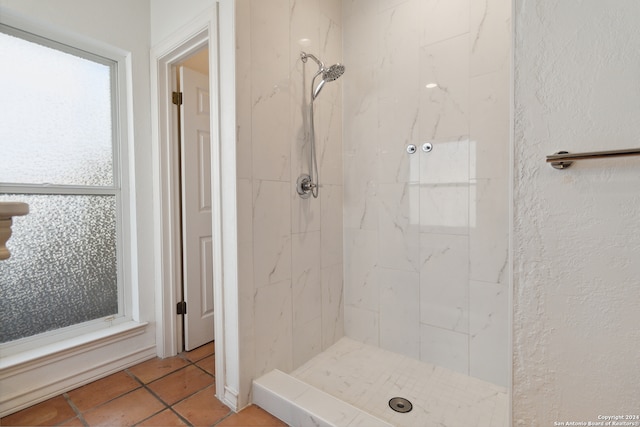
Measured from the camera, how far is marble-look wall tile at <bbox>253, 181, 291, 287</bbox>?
60.7 inches

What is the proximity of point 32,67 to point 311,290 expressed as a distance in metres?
1.99

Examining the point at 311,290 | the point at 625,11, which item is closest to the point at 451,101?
the point at 625,11

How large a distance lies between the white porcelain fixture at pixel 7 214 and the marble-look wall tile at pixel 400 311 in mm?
1744

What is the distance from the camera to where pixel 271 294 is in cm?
Answer: 162

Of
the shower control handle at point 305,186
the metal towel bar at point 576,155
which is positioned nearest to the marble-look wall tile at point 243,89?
the shower control handle at point 305,186

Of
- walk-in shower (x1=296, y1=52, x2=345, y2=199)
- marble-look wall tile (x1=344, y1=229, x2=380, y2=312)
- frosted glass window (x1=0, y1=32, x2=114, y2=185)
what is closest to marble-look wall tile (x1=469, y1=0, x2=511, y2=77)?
walk-in shower (x1=296, y1=52, x2=345, y2=199)

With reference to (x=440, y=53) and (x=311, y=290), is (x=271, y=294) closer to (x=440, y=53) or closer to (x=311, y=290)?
(x=311, y=290)

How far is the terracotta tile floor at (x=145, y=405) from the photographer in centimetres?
139

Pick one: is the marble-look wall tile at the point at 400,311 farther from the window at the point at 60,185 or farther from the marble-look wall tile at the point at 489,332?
the window at the point at 60,185

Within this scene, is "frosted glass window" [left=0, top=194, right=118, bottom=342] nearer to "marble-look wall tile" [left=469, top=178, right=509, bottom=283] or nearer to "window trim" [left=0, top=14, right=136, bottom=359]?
"window trim" [left=0, top=14, right=136, bottom=359]

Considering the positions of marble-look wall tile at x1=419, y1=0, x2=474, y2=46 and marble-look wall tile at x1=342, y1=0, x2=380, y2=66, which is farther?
marble-look wall tile at x1=342, y1=0, x2=380, y2=66

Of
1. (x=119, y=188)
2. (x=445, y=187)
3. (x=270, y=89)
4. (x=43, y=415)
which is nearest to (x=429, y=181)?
(x=445, y=187)

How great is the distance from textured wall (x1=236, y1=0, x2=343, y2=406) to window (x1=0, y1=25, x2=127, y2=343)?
1013 millimetres

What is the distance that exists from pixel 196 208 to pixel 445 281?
5.63 feet
